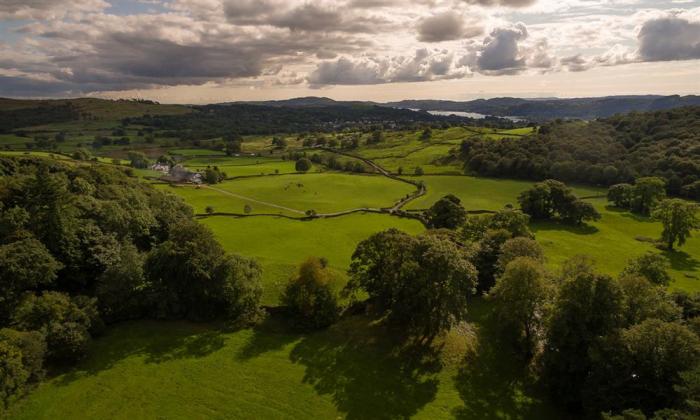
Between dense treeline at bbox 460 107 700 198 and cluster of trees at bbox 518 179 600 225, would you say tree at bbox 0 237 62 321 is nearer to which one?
cluster of trees at bbox 518 179 600 225

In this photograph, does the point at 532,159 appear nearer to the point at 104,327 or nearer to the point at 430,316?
the point at 430,316

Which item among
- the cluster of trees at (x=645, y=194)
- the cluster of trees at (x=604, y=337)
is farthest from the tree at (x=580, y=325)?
the cluster of trees at (x=645, y=194)

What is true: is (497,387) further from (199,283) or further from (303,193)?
(303,193)

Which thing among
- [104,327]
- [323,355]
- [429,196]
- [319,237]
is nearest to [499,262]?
[323,355]

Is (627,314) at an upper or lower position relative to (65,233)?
lower

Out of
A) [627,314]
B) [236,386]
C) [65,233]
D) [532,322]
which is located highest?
[65,233]

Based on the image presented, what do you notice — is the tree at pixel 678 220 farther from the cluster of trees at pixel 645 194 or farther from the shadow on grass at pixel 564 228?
the cluster of trees at pixel 645 194

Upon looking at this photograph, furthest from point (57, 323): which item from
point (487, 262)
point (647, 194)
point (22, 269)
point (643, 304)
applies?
point (647, 194)
